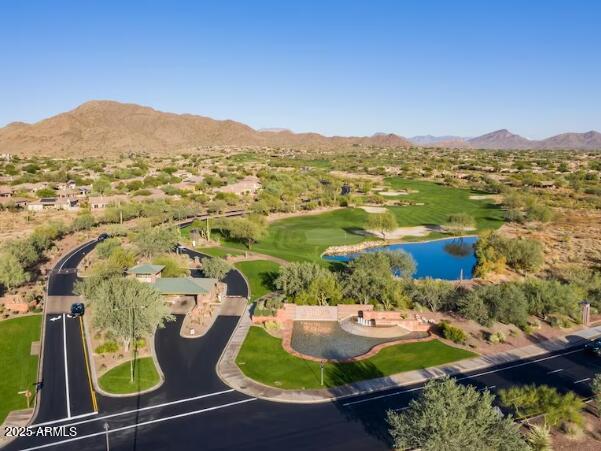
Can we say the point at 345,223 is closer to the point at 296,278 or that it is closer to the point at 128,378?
the point at 296,278

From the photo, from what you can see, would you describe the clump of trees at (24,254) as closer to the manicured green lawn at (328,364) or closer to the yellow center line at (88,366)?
the yellow center line at (88,366)

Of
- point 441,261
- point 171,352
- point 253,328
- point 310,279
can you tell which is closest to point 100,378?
point 171,352

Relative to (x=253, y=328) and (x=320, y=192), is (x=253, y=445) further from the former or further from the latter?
(x=320, y=192)

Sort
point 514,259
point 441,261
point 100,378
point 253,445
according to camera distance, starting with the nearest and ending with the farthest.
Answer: point 253,445 < point 100,378 < point 514,259 < point 441,261

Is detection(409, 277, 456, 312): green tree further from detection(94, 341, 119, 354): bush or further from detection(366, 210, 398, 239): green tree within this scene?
detection(366, 210, 398, 239): green tree

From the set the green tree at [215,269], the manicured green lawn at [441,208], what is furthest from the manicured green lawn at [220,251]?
the manicured green lawn at [441,208]

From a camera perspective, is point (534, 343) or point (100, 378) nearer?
point (100, 378)

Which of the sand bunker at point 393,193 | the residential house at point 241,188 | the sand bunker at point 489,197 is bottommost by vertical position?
the sand bunker at point 489,197
